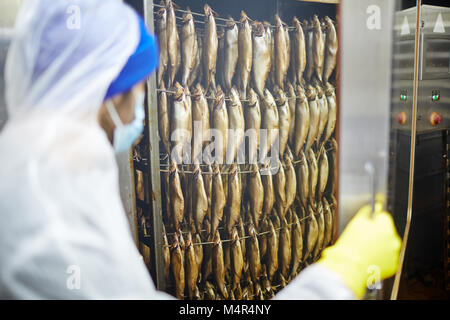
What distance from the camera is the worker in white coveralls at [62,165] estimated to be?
85 cm

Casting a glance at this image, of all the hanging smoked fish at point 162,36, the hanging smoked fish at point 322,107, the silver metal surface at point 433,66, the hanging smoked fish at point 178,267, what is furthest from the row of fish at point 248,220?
the silver metal surface at point 433,66

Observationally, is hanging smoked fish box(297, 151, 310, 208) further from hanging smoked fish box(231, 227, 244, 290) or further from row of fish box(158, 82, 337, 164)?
hanging smoked fish box(231, 227, 244, 290)

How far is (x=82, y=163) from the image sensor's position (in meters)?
0.88

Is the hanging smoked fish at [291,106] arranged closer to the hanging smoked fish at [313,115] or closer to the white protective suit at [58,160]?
the hanging smoked fish at [313,115]

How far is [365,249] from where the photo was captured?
4.00 feet

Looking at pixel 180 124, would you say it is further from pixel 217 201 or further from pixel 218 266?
pixel 218 266

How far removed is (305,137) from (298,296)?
638 mm

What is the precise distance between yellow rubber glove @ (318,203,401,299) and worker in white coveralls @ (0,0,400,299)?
634mm

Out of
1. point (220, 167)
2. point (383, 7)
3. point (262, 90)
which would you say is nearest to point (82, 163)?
point (220, 167)

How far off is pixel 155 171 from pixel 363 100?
776 mm

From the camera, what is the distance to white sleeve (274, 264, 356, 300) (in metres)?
1.04

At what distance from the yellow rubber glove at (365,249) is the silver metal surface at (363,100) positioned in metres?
0.05
